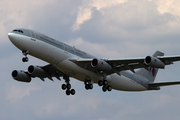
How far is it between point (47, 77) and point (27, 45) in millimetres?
11422

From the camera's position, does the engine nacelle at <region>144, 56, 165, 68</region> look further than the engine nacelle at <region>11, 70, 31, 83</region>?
No

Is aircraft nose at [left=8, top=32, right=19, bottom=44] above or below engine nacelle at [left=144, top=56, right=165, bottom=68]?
above

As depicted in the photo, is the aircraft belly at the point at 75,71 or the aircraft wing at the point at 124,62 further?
the aircraft belly at the point at 75,71

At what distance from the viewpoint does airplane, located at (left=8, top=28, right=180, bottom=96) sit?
41.4 m

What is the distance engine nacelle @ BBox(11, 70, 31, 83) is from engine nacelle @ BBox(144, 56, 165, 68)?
19.2 meters

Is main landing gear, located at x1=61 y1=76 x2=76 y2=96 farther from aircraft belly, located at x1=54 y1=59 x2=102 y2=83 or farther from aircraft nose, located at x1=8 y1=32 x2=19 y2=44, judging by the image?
aircraft nose, located at x1=8 y1=32 x2=19 y2=44

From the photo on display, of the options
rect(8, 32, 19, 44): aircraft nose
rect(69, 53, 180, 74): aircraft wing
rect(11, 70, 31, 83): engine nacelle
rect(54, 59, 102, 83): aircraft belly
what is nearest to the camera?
rect(8, 32, 19, 44): aircraft nose

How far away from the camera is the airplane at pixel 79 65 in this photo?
41.4 metres

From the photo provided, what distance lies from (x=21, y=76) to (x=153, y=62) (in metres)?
20.6

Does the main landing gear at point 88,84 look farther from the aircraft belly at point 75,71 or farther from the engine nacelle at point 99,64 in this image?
the engine nacelle at point 99,64

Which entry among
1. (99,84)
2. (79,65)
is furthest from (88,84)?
(79,65)

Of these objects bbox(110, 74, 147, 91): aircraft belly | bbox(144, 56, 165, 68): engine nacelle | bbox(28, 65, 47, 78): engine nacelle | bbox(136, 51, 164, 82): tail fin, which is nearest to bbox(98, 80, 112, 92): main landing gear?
bbox(110, 74, 147, 91): aircraft belly

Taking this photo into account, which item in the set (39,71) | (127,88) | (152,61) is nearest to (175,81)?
(127,88)

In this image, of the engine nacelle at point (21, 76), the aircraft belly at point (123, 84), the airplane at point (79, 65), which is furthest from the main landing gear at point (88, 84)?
the engine nacelle at point (21, 76)
